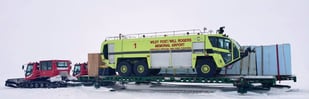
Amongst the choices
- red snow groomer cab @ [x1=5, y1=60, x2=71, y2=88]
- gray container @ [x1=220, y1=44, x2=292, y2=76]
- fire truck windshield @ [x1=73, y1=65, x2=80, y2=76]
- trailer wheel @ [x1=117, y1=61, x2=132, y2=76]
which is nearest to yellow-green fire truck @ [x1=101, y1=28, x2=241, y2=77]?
trailer wheel @ [x1=117, y1=61, x2=132, y2=76]

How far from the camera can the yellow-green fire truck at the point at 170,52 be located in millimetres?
17094

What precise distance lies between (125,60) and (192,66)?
429 centimetres

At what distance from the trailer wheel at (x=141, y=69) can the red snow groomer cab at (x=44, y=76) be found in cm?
756

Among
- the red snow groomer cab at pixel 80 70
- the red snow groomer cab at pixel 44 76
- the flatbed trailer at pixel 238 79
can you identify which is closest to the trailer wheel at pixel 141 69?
the flatbed trailer at pixel 238 79

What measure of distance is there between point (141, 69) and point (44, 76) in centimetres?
925

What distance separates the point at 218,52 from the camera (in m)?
17.0

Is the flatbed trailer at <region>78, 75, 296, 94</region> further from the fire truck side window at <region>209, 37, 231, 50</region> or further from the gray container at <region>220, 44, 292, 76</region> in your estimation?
the fire truck side window at <region>209, 37, 231, 50</region>

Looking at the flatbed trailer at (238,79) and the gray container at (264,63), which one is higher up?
the gray container at (264,63)

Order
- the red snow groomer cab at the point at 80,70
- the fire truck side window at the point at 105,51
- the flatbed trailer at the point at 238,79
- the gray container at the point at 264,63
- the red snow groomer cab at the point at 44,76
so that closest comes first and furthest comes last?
the flatbed trailer at the point at 238,79, the gray container at the point at 264,63, the fire truck side window at the point at 105,51, the red snow groomer cab at the point at 44,76, the red snow groomer cab at the point at 80,70

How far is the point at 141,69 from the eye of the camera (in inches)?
748

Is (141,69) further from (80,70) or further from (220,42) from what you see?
(80,70)

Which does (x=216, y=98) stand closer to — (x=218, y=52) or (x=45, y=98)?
(x=218, y=52)

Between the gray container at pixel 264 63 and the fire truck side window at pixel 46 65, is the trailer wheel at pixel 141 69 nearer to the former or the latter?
the gray container at pixel 264 63


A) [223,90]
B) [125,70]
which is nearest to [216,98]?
[223,90]
